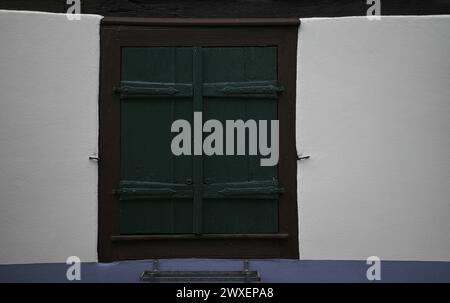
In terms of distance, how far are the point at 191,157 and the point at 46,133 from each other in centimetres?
132

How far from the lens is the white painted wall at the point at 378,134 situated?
150 inches

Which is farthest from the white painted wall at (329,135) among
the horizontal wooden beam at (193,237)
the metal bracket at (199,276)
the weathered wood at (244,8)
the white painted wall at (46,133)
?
the metal bracket at (199,276)

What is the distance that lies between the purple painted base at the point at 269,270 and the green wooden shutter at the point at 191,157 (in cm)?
31

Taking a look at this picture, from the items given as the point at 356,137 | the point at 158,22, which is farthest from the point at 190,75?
the point at 356,137

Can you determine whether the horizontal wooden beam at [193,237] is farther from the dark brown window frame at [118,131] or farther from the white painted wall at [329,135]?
the white painted wall at [329,135]

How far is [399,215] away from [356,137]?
81 cm

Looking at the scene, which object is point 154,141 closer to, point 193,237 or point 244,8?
point 193,237

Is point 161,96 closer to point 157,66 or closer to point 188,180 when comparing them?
point 157,66

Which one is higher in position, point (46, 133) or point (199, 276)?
point (46, 133)

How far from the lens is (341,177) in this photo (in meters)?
3.84

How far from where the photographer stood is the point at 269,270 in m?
3.89

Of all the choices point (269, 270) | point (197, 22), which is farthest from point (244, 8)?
point (269, 270)

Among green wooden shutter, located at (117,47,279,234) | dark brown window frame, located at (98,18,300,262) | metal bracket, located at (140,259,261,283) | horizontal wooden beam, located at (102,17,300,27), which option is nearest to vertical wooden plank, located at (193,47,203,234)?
green wooden shutter, located at (117,47,279,234)

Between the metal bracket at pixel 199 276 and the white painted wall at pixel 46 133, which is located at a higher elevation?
the white painted wall at pixel 46 133
